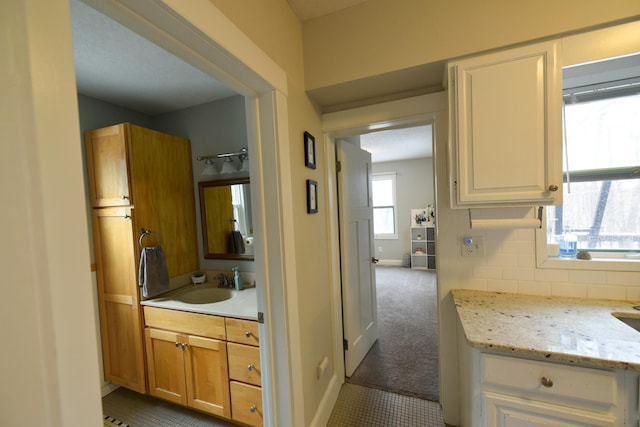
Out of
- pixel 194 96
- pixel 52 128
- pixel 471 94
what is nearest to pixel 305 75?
pixel 471 94

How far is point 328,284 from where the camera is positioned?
1871 millimetres

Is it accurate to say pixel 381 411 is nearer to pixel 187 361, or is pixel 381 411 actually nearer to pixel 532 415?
pixel 532 415

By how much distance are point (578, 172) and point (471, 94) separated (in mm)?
826

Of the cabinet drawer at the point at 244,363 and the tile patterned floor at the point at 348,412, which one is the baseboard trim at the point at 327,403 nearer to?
the tile patterned floor at the point at 348,412

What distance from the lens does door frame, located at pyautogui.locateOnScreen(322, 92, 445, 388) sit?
→ 5.13 feet

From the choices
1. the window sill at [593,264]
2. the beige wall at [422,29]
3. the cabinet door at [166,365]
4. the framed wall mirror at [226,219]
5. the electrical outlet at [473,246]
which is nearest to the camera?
the beige wall at [422,29]

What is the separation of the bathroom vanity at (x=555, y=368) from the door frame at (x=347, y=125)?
3.14 ft

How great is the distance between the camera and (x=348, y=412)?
1775 mm

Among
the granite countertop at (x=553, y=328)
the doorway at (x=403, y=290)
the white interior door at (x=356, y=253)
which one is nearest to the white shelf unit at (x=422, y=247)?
the doorway at (x=403, y=290)

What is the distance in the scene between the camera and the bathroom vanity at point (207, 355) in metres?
1.60

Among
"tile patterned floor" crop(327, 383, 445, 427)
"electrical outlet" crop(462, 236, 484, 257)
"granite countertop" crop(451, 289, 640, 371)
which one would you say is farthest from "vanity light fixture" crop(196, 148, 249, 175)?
"tile patterned floor" crop(327, 383, 445, 427)

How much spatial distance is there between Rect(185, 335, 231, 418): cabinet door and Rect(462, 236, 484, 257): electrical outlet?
163 cm

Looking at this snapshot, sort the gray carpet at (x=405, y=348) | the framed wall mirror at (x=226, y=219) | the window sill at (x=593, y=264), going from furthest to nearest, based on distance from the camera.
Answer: the framed wall mirror at (x=226, y=219)
the gray carpet at (x=405, y=348)
the window sill at (x=593, y=264)

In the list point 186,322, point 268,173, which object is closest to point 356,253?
point 268,173
